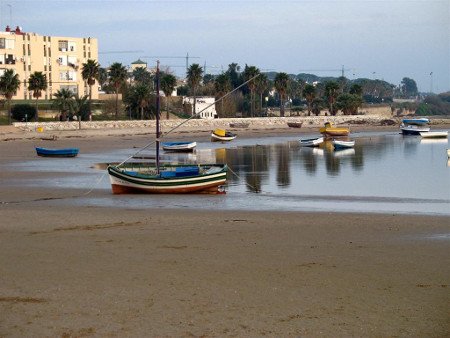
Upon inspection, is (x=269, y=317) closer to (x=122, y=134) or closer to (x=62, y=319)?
(x=62, y=319)

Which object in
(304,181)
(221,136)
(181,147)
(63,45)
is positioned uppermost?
(63,45)

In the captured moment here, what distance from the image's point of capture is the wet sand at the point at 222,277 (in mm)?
9117

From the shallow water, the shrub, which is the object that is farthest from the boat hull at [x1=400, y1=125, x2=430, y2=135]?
the shrub

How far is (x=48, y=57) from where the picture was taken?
101 meters

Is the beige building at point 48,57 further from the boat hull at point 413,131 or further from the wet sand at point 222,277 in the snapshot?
the wet sand at point 222,277

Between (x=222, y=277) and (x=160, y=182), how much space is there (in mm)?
16316

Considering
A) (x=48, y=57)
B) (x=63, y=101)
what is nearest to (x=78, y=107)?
(x=63, y=101)

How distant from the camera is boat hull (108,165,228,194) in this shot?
27.8m

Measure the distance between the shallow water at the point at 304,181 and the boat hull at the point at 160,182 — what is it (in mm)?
590

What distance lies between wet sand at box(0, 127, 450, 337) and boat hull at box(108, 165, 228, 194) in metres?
8.27

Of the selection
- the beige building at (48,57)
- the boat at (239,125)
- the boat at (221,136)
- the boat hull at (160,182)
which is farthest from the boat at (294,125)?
the boat hull at (160,182)

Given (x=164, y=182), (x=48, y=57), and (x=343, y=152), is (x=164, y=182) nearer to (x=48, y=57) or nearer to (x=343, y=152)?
(x=343, y=152)

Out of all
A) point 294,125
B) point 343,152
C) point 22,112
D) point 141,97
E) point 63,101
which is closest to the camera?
point 343,152

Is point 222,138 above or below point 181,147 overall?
above
